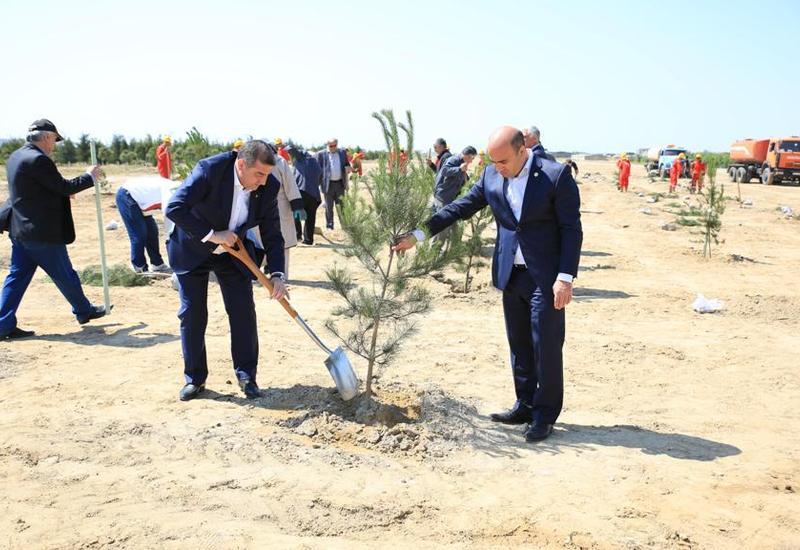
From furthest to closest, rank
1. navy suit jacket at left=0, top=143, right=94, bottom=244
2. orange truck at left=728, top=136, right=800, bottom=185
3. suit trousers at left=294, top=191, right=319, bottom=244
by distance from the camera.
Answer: orange truck at left=728, top=136, right=800, bottom=185 < suit trousers at left=294, top=191, right=319, bottom=244 < navy suit jacket at left=0, top=143, right=94, bottom=244

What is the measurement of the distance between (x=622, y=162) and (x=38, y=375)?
84.2 feet

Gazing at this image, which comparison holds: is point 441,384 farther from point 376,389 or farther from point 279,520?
point 279,520

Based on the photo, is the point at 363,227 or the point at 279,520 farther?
the point at 363,227

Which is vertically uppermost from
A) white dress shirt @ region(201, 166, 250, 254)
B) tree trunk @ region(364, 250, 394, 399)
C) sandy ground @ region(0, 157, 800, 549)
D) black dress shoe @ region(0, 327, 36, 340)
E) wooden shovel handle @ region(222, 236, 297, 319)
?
white dress shirt @ region(201, 166, 250, 254)

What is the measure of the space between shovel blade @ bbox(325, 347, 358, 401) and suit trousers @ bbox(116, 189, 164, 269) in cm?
516

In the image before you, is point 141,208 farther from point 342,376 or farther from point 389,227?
point 389,227

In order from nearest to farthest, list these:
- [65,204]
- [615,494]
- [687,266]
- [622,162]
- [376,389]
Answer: [615,494] → [376,389] → [65,204] → [687,266] → [622,162]

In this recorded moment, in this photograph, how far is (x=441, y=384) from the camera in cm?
535

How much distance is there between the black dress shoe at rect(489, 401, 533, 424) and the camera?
457 centimetres

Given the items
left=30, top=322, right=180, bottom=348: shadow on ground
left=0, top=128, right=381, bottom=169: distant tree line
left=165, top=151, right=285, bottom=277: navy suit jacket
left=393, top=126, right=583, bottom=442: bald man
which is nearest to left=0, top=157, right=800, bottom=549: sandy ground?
left=30, top=322, right=180, bottom=348: shadow on ground

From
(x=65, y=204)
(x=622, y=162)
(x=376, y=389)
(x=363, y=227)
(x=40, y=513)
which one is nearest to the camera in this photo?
(x=40, y=513)

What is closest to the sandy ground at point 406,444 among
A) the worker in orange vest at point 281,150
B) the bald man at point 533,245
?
the bald man at point 533,245

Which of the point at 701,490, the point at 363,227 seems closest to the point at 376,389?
the point at 363,227

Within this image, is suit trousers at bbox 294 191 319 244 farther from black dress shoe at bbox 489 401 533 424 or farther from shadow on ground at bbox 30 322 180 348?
black dress shoe at bbox 489 401 533 424
